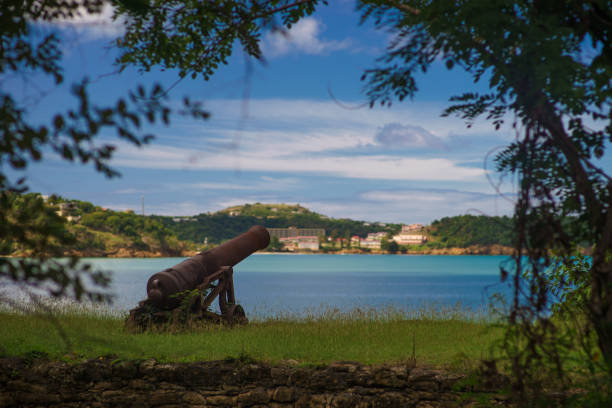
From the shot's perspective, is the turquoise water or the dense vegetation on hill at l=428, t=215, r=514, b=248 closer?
the dense vegetation on hill at l=428, t=215, r=514, b=248

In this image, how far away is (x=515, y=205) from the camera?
409cm

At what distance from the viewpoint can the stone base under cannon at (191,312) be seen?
1066cm

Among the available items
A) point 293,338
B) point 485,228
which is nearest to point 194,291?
point 293,338

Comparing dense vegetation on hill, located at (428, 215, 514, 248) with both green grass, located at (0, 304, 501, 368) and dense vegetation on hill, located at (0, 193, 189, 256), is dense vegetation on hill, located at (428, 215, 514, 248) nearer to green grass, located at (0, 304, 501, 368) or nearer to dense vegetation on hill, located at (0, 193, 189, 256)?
green grass, located at (0, 304, 501, 368)

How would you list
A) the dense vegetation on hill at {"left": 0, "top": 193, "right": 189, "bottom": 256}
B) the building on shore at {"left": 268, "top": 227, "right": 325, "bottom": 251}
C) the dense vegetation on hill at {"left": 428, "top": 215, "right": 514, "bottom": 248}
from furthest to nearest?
the building on shore at {"left": 268, "top": 227, "right": 325, "bottom": 251} < the dense vegetation on hill at {"left": 0, "top": 193, "right": 189, "bottom": 256} < the dense vegetation on hill at {"left": 428, "top": 215, "right": 514, "bottom": 248}

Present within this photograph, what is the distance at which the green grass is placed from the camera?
825cm

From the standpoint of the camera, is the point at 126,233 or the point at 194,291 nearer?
the point at 194,291

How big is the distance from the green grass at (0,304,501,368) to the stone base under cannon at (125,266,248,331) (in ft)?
1.08

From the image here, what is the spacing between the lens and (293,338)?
965cm

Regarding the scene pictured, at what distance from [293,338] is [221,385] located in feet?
7.56

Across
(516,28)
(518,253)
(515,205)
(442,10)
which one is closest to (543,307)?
(518,253)

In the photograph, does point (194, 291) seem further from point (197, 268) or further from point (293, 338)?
point (293, 338)

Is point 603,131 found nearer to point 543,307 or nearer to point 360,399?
point 543,307

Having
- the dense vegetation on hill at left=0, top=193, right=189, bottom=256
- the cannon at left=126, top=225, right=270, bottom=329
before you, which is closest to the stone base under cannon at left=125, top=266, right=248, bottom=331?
the cannon at left=126, top=225, right=270, bottom=329
